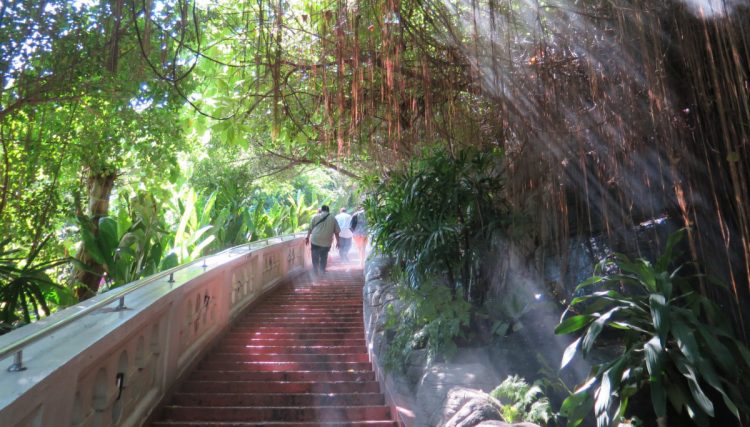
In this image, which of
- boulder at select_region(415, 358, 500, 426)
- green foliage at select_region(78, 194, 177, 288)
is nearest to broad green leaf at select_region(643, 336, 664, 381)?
boulder at select_region(415, 358, 500, 426)

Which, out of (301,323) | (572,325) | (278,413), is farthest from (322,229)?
(572,325)

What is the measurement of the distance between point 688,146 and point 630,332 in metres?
1.28

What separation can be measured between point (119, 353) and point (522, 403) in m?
2.17

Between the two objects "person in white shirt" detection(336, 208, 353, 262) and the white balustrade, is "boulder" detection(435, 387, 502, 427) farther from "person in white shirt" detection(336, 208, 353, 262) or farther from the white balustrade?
"person in white shirt" detection(336, 208, 353, 262)

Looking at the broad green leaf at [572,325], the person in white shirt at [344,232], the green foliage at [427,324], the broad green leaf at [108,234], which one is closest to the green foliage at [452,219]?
the green foliage at [427,324]

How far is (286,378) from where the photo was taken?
4.23 meters

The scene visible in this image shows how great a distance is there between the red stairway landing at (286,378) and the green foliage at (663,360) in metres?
1.55

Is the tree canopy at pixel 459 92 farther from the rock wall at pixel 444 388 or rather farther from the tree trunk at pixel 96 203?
the rock wall at pixel 444 388

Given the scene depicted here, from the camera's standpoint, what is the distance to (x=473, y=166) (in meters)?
4.77

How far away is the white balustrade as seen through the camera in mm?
1837

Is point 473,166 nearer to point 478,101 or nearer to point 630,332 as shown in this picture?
point 478,101

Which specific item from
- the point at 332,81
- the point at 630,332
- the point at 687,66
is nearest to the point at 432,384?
the point at 630,332

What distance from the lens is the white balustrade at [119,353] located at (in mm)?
1837

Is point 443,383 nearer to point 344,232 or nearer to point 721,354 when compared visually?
point 721,354
